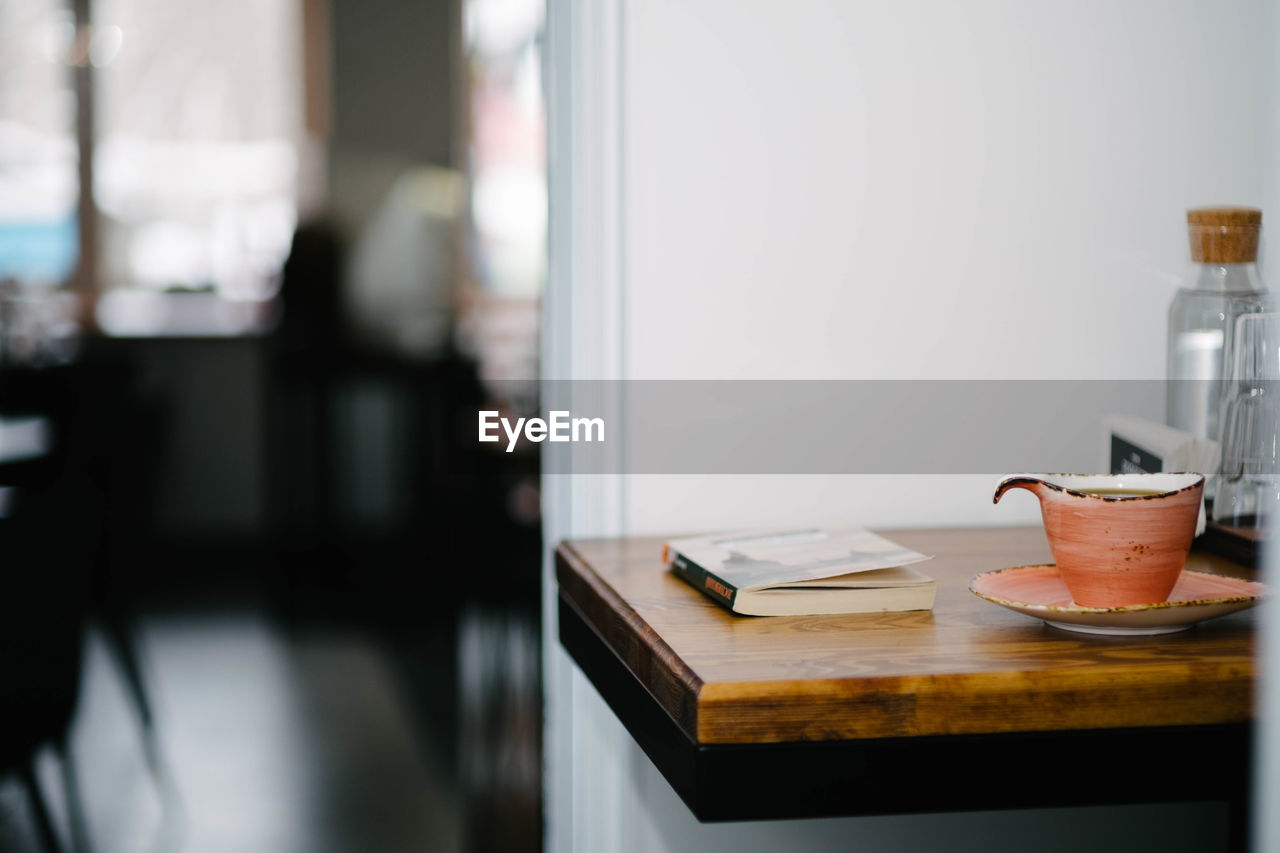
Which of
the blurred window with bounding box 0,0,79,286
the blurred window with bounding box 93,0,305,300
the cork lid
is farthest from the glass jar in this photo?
the blurred window with bounding box 0,0,79,286

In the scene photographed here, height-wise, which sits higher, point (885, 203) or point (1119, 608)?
point (885, 203)

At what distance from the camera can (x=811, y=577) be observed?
93 cm

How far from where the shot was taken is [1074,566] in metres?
0.85

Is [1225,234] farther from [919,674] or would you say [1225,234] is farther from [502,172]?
[502,172]

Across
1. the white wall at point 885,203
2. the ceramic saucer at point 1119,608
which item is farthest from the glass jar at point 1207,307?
the ceramic saucer at point 1119,608

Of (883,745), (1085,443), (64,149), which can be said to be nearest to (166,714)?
(1085,443)

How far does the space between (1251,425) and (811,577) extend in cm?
51

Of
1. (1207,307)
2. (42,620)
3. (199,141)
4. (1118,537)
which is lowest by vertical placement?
(42,620)

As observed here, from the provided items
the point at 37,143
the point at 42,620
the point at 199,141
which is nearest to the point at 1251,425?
the point at 42,620

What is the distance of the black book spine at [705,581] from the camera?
36.5 inches

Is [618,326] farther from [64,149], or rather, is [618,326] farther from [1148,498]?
[64,149]

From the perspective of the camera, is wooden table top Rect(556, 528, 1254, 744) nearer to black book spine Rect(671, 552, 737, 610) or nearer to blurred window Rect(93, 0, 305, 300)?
black book spine Rect(671, 552, 737, 610)

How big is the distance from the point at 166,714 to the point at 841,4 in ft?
8.14

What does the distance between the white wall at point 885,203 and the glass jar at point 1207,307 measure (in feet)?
0.52
